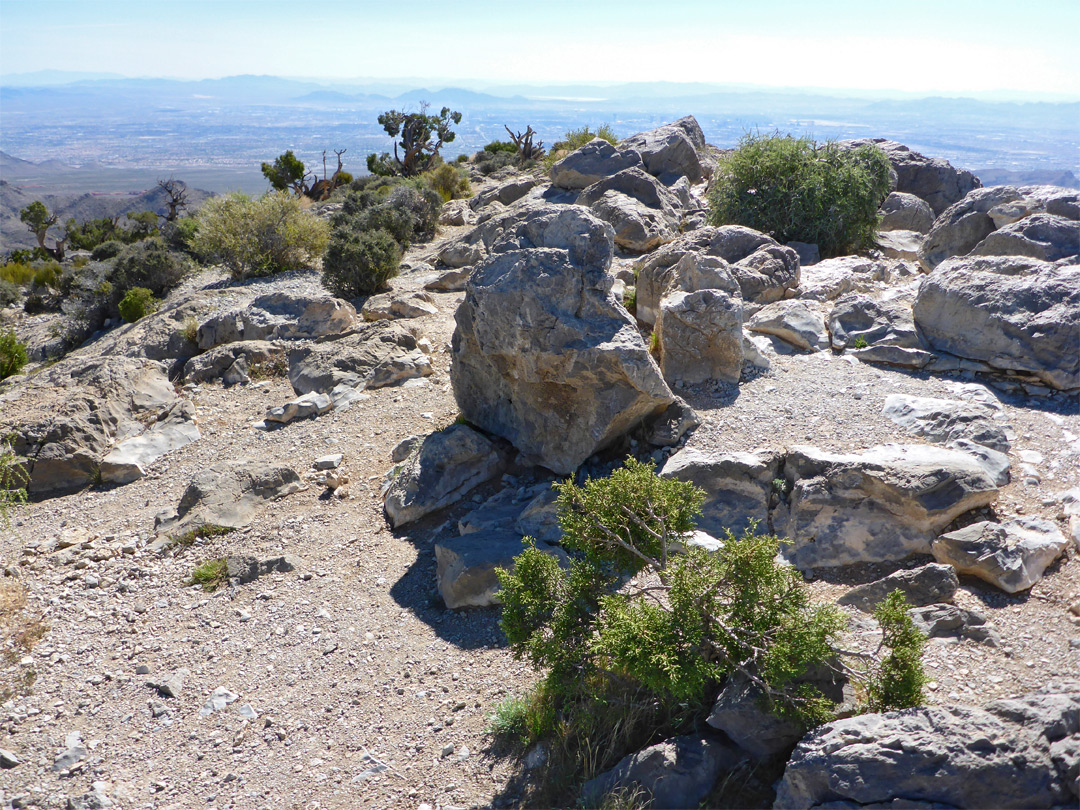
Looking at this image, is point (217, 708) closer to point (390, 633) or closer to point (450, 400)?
point (390, 633)

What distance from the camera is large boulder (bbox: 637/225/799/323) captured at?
35.6 ft

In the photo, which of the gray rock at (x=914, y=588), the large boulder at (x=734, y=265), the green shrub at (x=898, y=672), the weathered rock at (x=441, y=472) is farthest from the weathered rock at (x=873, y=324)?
the green shrub at (x=898, y=672)

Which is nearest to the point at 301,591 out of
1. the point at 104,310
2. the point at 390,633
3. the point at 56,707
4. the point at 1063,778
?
the point at 390,633

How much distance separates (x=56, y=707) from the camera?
235 inches

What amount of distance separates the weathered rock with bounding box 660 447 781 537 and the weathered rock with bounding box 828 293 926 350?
3.77m

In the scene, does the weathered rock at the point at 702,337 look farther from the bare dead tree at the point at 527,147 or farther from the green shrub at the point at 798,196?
the bare dead tree at the point at 527,147

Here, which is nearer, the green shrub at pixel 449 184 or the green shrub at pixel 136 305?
the green shrub at pixel 136 305

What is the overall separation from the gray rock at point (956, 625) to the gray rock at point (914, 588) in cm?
25

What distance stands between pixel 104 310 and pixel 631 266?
15347 millimetres

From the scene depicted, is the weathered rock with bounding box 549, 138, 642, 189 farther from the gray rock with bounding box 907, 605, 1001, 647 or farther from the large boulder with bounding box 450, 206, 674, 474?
the gray rock with bounding box 907, 605, 1001, 647

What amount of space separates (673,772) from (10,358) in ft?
63.2

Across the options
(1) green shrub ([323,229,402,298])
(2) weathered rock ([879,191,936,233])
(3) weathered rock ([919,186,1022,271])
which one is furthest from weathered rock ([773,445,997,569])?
Result: (2) weathered rock ([879,191,936,233])

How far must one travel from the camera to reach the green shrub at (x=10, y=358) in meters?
16.6

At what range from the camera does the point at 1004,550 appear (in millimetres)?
Result: 5434
